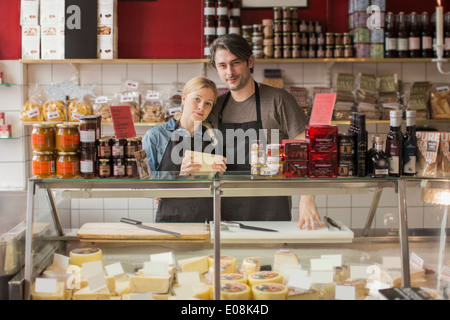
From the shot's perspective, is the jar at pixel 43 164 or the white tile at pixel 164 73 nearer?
the jar at pixel 43 164

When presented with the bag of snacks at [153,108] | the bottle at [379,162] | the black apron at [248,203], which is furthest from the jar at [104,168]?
the bag of snacks at [153,108]

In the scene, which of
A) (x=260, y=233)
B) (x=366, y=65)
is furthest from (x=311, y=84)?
(x=260, y=233)

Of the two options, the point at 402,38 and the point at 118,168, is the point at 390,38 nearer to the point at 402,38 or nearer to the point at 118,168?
the point at 402,38

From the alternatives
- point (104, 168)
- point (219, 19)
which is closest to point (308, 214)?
point (104, 168)

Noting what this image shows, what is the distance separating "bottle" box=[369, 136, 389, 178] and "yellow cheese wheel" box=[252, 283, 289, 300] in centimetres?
61

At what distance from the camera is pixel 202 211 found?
2889mm

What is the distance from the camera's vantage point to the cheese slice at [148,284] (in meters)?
2.18

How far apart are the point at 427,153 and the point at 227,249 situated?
979mm

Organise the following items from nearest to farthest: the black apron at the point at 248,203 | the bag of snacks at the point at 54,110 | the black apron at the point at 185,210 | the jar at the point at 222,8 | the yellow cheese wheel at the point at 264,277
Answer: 1. the yellow cheese wheel at the point at 264,277
2. the black apron at the point at 248,203
3. the black apron at the point at 185,210
4. the bag of snacks at the point at 54,110
5. the jar at the point at 222,8

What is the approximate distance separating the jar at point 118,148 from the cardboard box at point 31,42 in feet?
8.90

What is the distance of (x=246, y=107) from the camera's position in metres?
3.11

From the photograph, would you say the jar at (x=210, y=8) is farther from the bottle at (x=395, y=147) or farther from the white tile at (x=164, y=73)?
the bottle at (x=395, y=147)
